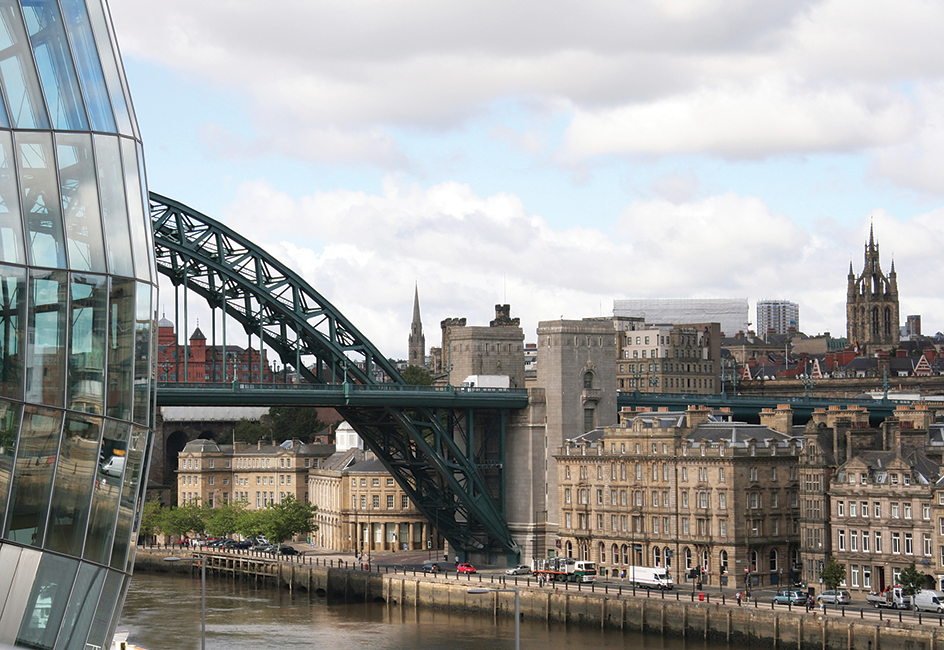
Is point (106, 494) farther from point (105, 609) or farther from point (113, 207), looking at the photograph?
point (113, 207)

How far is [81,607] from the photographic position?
22250 mm

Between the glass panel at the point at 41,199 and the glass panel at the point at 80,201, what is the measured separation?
158 mm

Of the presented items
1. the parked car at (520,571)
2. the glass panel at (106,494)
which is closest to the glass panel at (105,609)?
the glass panel at (106,494)

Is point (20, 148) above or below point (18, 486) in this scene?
above

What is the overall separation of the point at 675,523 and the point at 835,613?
17319 millimetres

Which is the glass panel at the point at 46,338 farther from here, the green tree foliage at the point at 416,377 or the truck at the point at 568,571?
the green tree foliage at the point at 416,377

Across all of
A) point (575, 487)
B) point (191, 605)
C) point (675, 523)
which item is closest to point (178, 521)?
point (191, 605)

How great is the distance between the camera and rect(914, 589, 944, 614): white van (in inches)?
2643

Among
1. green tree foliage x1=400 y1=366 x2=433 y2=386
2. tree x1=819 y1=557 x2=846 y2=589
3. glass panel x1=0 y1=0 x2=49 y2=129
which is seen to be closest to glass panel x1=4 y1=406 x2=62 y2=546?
glass panel x1=0 y1=0 x2=49 y2=129

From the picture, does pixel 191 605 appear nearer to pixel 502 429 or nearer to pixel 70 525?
pixel 502 429

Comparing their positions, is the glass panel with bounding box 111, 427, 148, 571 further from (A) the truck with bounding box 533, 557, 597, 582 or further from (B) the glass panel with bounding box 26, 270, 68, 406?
(A) the truck with bounding box 533, 557, 597, 582

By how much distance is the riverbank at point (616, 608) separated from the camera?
63312mm

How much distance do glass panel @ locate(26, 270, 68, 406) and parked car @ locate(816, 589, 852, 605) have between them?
53.5 m

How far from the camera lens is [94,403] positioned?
2153cm
